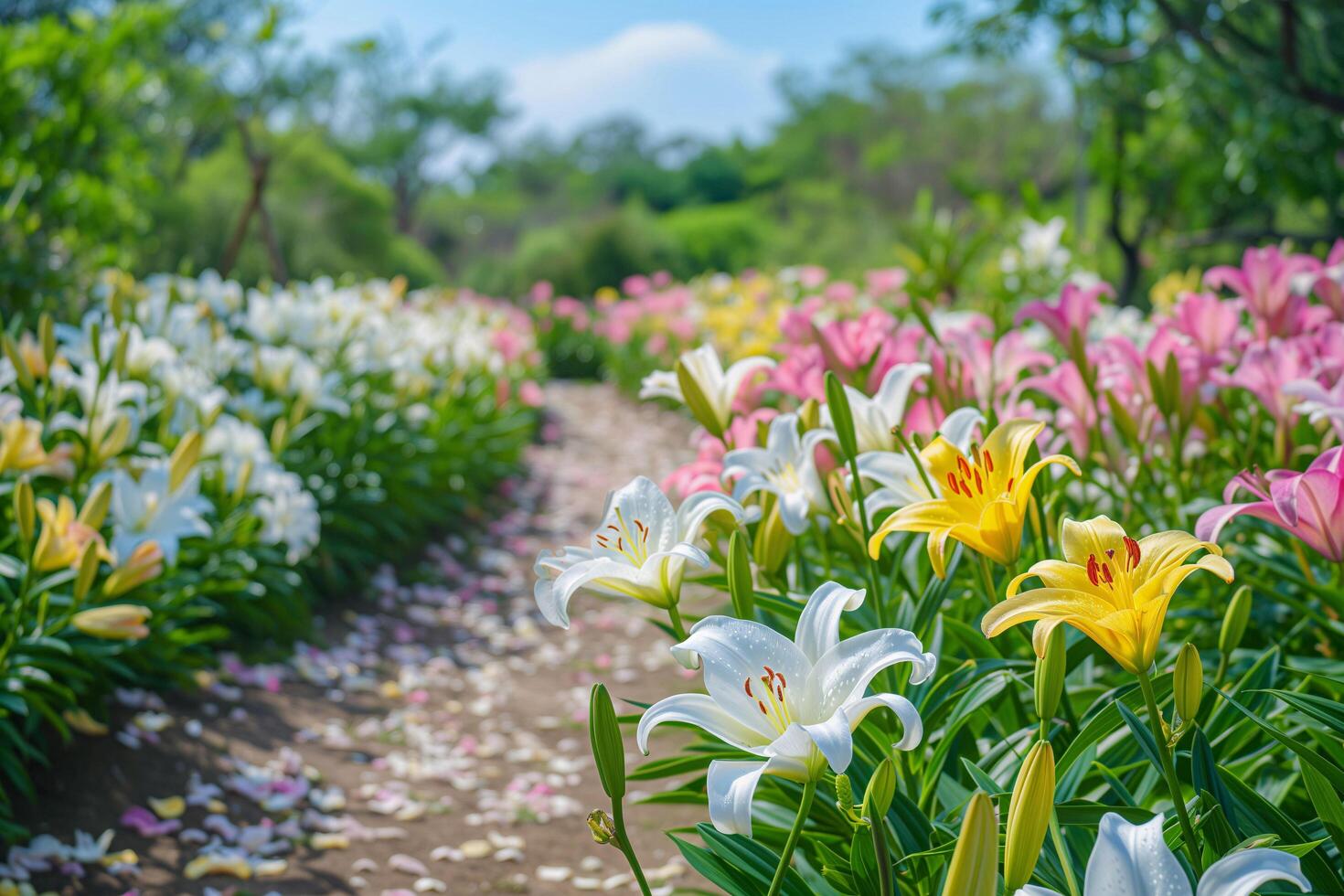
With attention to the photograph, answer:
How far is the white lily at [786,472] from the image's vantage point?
1.40 meters

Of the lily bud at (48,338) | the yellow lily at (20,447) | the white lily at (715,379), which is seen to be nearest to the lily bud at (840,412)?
the white lily at (715,379)

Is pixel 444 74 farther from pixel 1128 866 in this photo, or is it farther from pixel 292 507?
pixel 1128 866

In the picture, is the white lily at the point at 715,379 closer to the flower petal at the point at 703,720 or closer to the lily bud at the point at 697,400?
the lily bud at the point at 697,400

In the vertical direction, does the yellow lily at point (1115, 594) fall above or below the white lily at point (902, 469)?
below

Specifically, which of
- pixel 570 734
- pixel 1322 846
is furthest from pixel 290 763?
pixel 1322 846

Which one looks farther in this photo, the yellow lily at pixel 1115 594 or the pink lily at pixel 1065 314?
the pink lily at pixel 1065 314

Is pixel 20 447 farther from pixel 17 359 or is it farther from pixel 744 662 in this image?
pixel 744 662

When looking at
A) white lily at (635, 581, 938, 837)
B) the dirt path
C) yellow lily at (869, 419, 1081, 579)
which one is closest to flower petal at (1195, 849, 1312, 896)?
white lily at (635, 581, 938, 837)

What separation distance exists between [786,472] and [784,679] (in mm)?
540

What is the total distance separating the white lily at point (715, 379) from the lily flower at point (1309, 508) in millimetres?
739

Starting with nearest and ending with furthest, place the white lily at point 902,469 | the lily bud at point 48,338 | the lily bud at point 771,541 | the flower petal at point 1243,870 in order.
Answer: the flower petal at point 1243,870, the white lily at point 902,469, the lily bud at point 771,541, the lily bud at point 48,338

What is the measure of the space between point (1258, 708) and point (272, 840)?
2.07 metres

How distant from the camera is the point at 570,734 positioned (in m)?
3.13

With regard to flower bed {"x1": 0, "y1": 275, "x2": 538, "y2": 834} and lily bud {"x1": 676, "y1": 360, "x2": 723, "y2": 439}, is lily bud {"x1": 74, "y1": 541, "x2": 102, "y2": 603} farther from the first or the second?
lily bud {"x1": 676, "y1": 360, "x2": 723, "y2": 439}
